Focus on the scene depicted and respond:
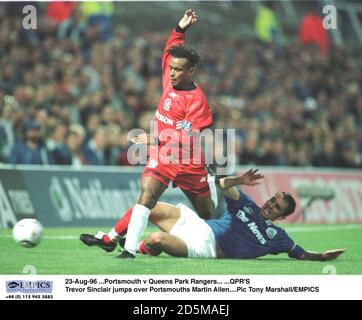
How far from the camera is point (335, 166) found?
40.5 ft

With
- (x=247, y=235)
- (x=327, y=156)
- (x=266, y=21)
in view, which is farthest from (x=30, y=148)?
(x=266, y=21)

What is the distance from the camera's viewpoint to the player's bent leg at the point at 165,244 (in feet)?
25.4

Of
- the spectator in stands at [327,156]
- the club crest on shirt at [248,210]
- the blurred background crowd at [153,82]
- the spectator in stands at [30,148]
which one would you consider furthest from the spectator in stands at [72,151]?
the spectator in stands at [327,156]

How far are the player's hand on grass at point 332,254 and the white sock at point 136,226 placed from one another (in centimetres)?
180

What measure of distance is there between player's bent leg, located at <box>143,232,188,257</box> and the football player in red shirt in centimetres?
22

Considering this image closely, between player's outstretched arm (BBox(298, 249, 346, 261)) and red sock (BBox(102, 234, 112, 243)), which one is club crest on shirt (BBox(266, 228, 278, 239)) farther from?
red sock (BBox(102, 234, 112, 243))

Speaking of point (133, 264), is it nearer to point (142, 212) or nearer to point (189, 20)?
point (142, 212)

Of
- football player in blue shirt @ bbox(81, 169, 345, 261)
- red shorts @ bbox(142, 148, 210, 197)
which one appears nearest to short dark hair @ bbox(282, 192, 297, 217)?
football player in blue shirt @ bbox(81, 169, 345, 261)

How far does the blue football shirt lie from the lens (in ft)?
26.2

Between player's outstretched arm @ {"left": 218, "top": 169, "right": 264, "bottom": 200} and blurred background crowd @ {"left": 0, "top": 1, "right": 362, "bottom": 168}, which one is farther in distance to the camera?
blurred background crowd @ {"left": 0, "top": 1, "right": 362, "bottom": 168}

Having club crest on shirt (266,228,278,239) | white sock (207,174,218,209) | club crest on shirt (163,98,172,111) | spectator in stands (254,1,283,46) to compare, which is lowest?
club crest on shirt (266,228,278,239)

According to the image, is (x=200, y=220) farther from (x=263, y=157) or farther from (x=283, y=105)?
(x=283, y=105)
